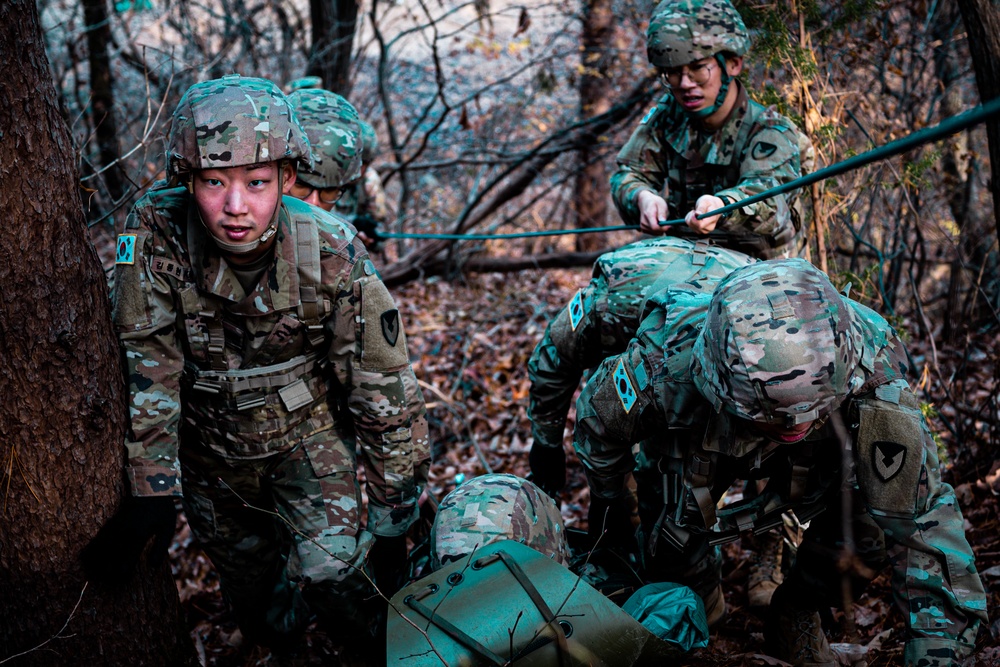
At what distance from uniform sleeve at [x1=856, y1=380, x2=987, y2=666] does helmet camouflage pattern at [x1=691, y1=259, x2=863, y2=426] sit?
0.27 metres

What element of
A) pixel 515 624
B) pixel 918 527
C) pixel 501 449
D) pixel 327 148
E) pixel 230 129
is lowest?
pixel 501 449

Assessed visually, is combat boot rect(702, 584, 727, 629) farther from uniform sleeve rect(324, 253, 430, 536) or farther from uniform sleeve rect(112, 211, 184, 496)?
uniform sleeve rect(112, 211, 184, 496)

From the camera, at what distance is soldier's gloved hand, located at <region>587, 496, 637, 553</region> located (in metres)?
3.72

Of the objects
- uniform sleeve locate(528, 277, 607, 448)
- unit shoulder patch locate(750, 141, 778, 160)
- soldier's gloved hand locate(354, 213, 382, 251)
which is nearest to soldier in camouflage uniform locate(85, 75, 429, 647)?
uniform sleeve locate(528, 277, 607, 448)

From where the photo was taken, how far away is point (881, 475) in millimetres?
2545

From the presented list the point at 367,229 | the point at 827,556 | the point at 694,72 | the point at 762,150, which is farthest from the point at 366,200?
the point at 827,556

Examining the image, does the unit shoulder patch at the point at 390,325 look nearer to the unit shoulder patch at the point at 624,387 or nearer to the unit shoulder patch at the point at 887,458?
the unit shoulder patch at the point at 624,387

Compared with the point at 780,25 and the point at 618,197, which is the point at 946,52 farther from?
the point at 618,197

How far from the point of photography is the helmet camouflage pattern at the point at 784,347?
231 cm

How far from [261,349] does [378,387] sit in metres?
0.44

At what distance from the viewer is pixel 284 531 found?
10.8 feet

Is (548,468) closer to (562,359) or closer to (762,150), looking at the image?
(562,359)

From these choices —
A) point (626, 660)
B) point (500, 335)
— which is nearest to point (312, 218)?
point (626, 660)

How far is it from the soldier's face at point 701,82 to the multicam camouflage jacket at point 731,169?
0.14 m
